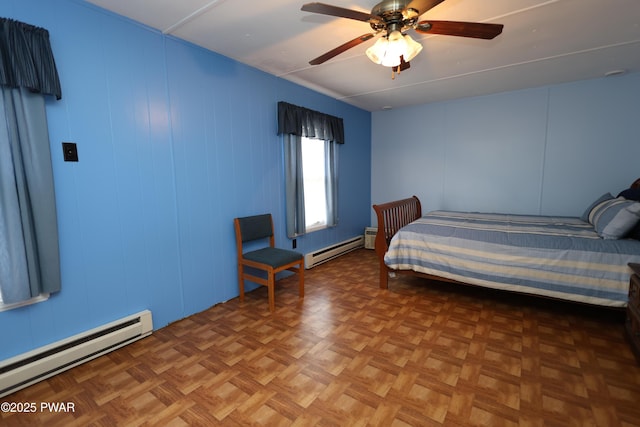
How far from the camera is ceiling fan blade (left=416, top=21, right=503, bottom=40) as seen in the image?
1.57 meters

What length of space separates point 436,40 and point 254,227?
7.52 feet

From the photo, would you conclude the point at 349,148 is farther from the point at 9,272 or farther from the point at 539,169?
the point at 9,272

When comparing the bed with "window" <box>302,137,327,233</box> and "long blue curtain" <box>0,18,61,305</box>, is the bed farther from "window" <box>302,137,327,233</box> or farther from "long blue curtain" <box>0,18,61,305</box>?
"long blue curtain" <box>0,18,61,305</box>

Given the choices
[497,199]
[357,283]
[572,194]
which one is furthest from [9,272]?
[572,194]

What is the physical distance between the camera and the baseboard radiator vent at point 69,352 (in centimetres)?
161

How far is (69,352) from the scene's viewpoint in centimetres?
180

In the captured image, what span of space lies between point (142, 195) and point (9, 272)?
32.7 inches

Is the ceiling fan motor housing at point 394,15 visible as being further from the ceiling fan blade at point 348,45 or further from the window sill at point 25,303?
the window sill at point 25,303

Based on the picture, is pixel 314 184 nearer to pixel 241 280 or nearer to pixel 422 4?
pixel 241 280

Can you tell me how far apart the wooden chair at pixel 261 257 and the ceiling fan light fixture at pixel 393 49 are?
1.81 metres

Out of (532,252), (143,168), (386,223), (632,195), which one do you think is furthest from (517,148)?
(143,168)

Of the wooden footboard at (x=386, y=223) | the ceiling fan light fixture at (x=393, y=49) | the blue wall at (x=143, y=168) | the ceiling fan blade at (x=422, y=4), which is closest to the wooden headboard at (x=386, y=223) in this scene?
the wooden footboard at (x=386, y=223)

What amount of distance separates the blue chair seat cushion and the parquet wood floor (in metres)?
0.43

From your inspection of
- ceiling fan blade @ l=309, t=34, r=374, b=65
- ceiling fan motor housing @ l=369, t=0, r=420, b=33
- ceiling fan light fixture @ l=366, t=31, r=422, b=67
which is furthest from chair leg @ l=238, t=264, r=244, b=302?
ceiling fan motor housing @ l=369, t=0, r=420, b=33
